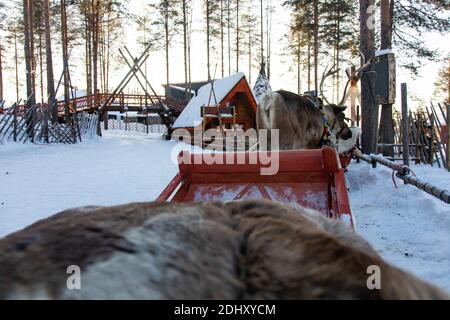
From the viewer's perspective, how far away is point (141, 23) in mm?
34594

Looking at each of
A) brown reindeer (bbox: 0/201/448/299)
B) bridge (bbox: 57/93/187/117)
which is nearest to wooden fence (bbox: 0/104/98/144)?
bridge (bbox: 57/93/187/117)

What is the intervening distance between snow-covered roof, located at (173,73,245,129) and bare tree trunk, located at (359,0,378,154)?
9764 millimetres

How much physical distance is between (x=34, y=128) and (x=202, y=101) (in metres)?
7.96

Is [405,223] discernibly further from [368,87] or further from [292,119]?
[368,87]

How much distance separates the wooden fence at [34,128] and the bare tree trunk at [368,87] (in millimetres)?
12428

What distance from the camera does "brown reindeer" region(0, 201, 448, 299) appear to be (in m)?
0.79

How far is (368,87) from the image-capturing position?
9.88m

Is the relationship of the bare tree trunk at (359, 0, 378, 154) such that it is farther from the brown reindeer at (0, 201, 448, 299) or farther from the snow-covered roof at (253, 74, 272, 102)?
the snow-covered roof at (253, 74, 272, 102)

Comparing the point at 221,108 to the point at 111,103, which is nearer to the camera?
the point at 221,108

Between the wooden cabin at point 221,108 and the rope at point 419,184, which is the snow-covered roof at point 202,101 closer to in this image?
the wooden cabin at point 221,108

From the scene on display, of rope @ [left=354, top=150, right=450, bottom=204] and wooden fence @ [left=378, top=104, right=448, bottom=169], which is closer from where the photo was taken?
rope @ [left=354, top=150, right=450, bottom=204]

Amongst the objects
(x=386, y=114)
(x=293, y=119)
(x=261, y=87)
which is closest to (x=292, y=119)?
(x=293, y=119)

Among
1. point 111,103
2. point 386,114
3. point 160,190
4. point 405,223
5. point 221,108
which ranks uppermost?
point 111,103

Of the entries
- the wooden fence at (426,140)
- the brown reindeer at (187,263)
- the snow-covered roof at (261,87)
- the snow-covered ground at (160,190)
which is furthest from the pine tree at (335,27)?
the brown reindeer at (187,263)
